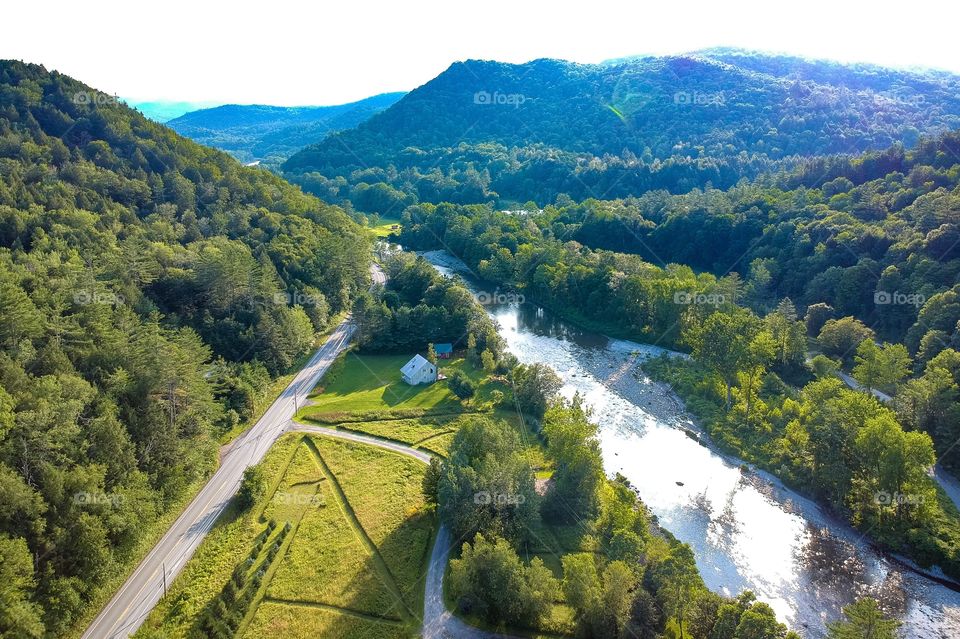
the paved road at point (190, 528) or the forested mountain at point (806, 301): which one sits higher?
the paved road at point (190, 528)

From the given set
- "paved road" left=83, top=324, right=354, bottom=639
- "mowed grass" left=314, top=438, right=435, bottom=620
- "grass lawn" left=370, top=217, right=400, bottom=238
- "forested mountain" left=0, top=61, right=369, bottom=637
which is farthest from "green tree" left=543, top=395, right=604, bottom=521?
"grass lawn" left=370, top=217, right=400, bottom=238

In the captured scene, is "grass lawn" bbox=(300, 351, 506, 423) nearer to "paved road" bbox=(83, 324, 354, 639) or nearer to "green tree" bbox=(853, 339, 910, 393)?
"paved road" bbox=(83, 324, 354, 639)

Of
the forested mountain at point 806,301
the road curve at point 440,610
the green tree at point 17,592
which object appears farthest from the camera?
the forested mountain at point 806,301

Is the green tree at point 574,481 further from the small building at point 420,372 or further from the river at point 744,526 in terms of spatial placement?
the small building at point 420,372

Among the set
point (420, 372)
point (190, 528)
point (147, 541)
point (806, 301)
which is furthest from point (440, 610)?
point (806, 301)

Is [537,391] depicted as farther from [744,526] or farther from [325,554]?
[325,554]

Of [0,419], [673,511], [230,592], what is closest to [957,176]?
[673,511]

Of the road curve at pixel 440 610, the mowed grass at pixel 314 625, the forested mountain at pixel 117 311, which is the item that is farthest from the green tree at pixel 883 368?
the forested mountain at pixel 117 311

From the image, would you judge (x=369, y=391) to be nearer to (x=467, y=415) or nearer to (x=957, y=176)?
(x=467, y=415)
